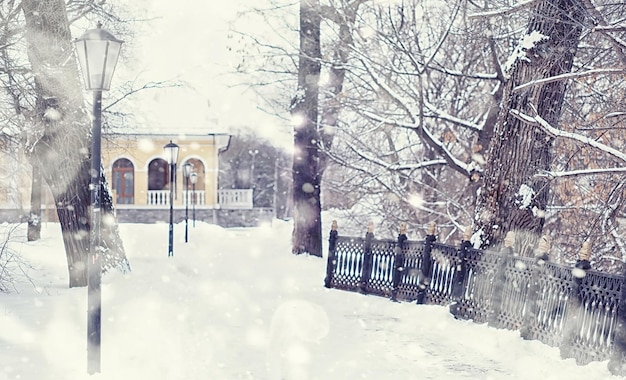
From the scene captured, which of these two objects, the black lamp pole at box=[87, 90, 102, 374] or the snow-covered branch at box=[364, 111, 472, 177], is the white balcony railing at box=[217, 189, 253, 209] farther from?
the black lamp pole at box=[87, 90, 102, 374]

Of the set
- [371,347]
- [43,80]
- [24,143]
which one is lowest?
[371,347]

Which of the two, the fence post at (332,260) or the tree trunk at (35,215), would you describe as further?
the tree trunk at (35,215)

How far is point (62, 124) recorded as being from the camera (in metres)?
10.7

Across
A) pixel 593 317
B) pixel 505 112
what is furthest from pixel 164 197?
pixel 593 317

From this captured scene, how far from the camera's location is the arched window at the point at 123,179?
124 feet

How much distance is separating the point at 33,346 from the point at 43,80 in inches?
200

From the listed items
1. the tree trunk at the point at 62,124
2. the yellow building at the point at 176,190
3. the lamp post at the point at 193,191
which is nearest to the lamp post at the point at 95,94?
the tree trunk at the point at 62,124

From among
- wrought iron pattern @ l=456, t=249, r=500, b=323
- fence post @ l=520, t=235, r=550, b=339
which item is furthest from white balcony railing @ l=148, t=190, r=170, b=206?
fence post @ l=520, t=235, r=550, b=339

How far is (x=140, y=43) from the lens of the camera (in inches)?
651

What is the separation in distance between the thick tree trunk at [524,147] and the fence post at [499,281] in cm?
87

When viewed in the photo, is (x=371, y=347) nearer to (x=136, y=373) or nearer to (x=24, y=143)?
(x=136, y=373)

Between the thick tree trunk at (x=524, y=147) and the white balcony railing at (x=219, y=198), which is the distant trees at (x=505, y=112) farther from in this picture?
Result: the white balcony railing at (x=219, y=198)

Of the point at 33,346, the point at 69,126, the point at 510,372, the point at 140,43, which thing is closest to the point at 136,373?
the point at 33,346

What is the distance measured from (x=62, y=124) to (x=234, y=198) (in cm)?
2668
